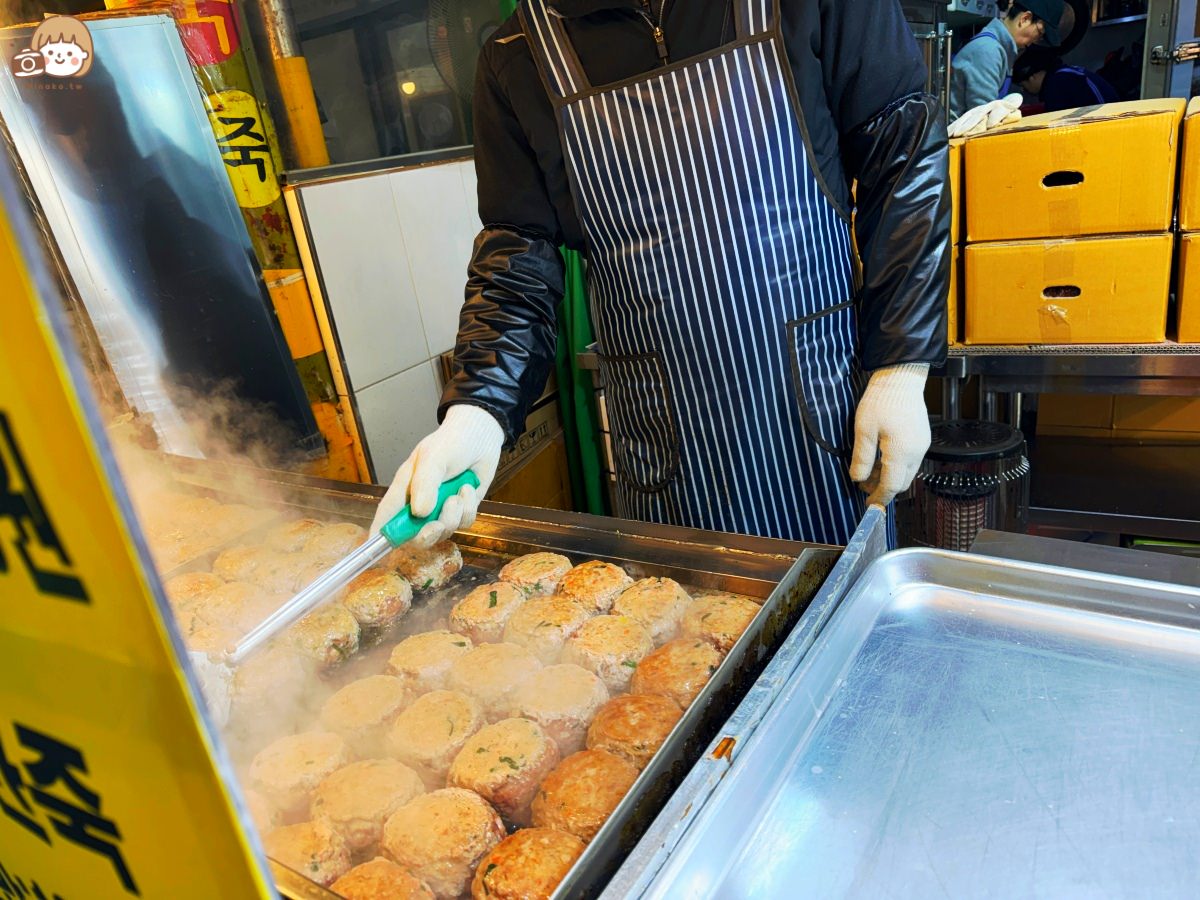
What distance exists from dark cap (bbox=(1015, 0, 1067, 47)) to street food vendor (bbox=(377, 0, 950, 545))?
3.38 metres

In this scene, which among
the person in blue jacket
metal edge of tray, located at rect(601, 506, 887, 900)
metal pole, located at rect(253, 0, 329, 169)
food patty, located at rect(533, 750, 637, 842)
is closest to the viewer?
metal edge of tray, located at rect(601, 506, 887, 900)

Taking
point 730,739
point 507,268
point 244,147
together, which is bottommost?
point 730,739

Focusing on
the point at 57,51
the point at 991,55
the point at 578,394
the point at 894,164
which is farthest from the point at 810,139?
the point at 991,55

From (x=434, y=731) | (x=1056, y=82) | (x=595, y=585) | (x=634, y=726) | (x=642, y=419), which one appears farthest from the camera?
(x=1056, y=82)

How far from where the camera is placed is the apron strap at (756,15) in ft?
4.85

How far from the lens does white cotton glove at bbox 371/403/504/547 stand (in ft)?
4.54

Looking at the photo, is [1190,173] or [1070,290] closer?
[1190,173]

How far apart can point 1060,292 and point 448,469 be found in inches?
76.9

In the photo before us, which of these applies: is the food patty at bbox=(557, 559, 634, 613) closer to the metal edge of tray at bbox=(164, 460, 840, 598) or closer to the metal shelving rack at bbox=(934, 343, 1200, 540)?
the metal edge of tray at bbox=(164, 460, 840, 598)

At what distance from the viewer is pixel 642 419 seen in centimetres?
189

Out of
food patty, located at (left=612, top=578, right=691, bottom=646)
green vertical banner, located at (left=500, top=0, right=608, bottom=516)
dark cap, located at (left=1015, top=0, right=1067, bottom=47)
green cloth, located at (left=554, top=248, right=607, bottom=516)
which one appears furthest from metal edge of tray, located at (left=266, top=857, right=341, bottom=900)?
dark cap, located at (left=1015, top=0, right=1067, bottom=47)

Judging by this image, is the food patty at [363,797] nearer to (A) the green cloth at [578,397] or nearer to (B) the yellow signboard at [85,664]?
(B) the yellow signboard at [85,664]

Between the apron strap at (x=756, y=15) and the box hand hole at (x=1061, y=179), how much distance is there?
1225 millimetres

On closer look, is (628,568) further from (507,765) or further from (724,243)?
(724,243)
